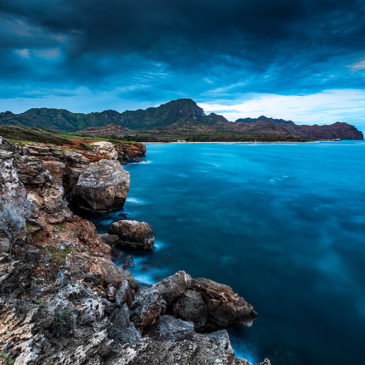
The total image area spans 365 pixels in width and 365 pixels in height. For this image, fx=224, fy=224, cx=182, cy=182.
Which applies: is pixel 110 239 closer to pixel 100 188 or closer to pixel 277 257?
pixel 100 188

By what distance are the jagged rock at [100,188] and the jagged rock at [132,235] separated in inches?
196

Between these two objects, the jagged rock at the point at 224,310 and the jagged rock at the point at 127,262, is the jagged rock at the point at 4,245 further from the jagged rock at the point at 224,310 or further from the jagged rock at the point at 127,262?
the jagged rock at the point at 224,310

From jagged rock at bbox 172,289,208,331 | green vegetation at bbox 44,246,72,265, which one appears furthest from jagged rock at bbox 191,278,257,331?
green vegetation at bbox 44,246,72,265

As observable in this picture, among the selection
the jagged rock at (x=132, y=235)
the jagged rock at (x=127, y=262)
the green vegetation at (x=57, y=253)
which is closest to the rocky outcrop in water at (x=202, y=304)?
the green vegetation at (x=57, y=253)

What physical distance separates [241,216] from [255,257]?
919 centimetres

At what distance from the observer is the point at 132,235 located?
55.3 ft

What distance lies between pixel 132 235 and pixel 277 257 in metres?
11.8

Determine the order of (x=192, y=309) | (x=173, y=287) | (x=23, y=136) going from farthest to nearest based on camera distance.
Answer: (x=23, y=136)
(x=173, y=287)
(x=192, y=309)

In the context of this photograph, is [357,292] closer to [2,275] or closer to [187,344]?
[187,344]

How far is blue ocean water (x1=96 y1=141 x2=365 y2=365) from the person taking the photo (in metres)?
11.2

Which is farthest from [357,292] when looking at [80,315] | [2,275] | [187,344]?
[2,275]

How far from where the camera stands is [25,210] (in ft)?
34.4

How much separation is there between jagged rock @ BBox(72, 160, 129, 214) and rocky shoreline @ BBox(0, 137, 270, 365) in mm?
2921

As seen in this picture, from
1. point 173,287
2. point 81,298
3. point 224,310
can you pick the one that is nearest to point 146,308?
point 173,287
